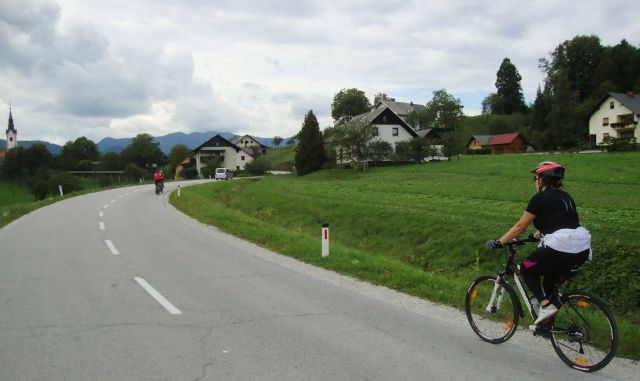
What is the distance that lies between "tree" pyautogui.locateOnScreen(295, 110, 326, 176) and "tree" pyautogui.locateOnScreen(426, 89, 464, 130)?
3985 cm

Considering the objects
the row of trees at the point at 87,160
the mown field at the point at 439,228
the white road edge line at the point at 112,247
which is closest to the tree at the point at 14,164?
the row of trees at the point at 87,160

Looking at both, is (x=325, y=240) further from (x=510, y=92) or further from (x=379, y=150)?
(x=510, y=92)

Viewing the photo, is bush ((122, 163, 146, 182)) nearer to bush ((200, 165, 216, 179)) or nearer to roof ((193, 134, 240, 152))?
bush ((200, 165, 216, 179))

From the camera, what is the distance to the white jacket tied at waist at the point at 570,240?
16.3 feet

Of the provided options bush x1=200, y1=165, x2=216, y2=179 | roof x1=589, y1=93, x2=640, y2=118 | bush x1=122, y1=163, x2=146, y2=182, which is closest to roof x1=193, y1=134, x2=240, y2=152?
bush x1=200, y1=165, x2=216, y2=179

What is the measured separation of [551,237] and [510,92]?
5001 inches

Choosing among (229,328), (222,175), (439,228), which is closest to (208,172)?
(222,175)

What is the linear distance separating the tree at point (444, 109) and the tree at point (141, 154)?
70884 mm

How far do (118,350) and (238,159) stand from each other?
101394mm

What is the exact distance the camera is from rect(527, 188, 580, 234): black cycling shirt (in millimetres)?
5035

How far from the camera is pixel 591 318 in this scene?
Result: 16.7 ft

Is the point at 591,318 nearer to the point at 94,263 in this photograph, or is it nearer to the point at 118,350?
the point at 118,350

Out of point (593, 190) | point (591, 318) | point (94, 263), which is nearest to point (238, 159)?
point (593, 190)

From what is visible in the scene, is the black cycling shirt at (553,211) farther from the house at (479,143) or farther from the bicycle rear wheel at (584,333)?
the house at (479,143)
